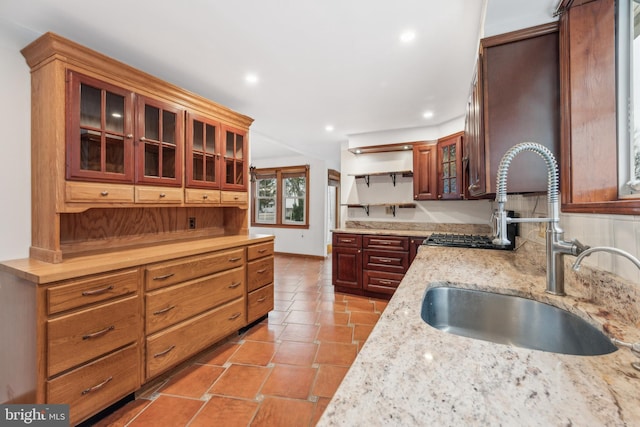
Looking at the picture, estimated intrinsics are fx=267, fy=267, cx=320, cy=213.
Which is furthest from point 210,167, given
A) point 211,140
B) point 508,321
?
point 508,321

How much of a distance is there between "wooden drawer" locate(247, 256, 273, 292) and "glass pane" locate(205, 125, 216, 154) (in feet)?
3.82

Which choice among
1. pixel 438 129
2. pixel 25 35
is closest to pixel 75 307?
pixel 25 35

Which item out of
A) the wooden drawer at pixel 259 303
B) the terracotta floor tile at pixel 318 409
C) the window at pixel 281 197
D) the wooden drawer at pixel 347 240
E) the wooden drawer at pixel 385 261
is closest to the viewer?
the terracotta floor tile at pixel 318 409

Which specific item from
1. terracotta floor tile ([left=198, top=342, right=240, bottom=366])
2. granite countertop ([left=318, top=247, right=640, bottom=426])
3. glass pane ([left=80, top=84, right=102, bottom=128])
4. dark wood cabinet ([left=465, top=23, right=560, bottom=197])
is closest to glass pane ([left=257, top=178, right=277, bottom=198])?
terracotta floor tile ([left=198, top=342, right=240, bottom=366])

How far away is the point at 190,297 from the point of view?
6.68ft

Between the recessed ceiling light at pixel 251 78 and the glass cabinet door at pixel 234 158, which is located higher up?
the recessed ceiling light at pixel 251 78

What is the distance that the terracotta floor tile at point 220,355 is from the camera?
215 cm

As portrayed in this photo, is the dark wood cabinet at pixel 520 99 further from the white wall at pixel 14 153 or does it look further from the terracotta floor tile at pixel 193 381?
the white wall at pixel 14 153

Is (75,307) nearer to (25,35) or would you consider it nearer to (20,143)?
(20,143)

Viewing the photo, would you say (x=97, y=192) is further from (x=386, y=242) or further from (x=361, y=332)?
(x=386, y=242)

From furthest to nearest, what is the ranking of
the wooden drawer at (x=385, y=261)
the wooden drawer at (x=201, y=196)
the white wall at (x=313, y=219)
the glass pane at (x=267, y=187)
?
the glass pane at (x=267, y=187) → the white wall at (x=313, y=219) → the wooden drawer at (x=385, y=261) → the wooden drawer at (x=201, y=196)

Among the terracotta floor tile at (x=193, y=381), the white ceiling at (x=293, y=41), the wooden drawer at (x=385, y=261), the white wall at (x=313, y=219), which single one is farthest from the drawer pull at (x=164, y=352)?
the white wall at (x=313, y=219)

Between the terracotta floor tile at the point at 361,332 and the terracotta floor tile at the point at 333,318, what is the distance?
0.16 m

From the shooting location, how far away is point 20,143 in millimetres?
1742
